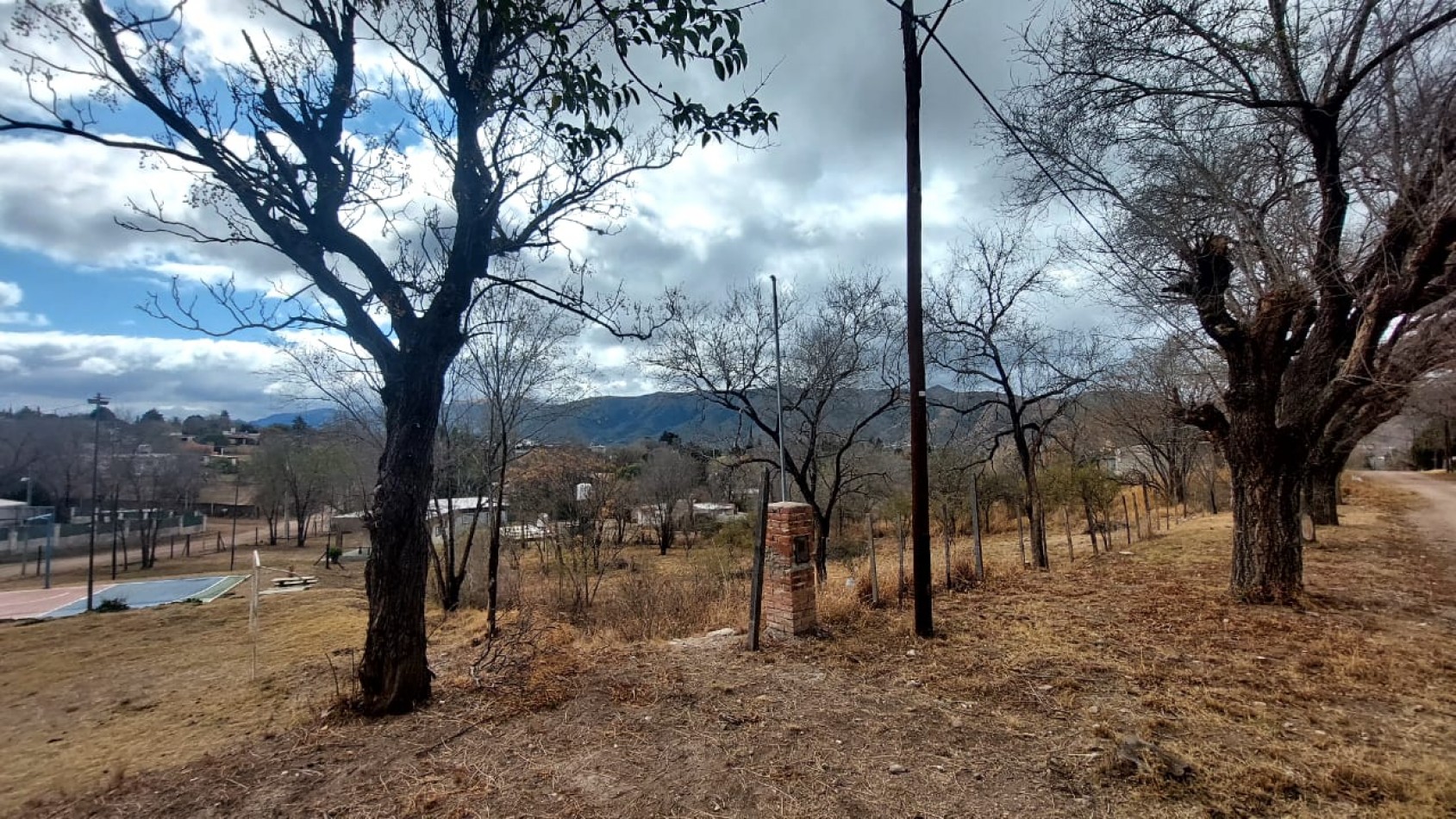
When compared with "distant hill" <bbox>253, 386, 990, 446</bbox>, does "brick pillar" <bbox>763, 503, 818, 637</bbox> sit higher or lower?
lower

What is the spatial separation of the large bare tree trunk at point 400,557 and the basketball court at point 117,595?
24014 millimetres

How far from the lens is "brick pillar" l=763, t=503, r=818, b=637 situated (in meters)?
6.17

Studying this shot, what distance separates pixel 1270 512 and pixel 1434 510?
2000 cm

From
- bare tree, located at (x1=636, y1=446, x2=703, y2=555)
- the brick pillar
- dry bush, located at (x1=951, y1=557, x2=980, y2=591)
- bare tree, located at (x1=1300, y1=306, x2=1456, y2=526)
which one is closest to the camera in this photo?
the brick pillar

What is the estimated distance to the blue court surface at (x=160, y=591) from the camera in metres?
23.7

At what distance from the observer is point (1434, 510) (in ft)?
61.9

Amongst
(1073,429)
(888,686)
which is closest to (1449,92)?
(888,686)

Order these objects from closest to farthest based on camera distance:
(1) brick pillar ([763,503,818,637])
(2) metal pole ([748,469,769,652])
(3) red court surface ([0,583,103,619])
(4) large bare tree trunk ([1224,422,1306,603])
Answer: (2) metal pole ([748,469,769,652]) < (1) brick pillar ([763,503,818,637]) < (4) large bare tree trunk ([1224,422,1306,603]) < (3) red court surface ([0,583,103,619])

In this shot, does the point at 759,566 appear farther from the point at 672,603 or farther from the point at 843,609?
the point at 672,603

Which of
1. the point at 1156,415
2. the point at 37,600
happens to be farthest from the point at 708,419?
the point at 37,600

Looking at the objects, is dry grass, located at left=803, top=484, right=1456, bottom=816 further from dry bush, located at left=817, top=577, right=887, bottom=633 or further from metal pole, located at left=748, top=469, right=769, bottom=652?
metal pole, located at left=748, top=469, right=769, bottom=652

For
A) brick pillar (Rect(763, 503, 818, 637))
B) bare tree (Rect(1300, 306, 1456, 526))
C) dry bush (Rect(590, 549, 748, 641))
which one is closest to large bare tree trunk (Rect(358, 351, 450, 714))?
brick pillar (Rect(763, 503, 818, 637))

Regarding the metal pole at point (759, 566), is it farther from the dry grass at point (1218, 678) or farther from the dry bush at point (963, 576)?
the dry bush at point (963, 576)

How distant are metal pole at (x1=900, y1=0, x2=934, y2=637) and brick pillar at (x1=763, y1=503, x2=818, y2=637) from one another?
1.08 metres
